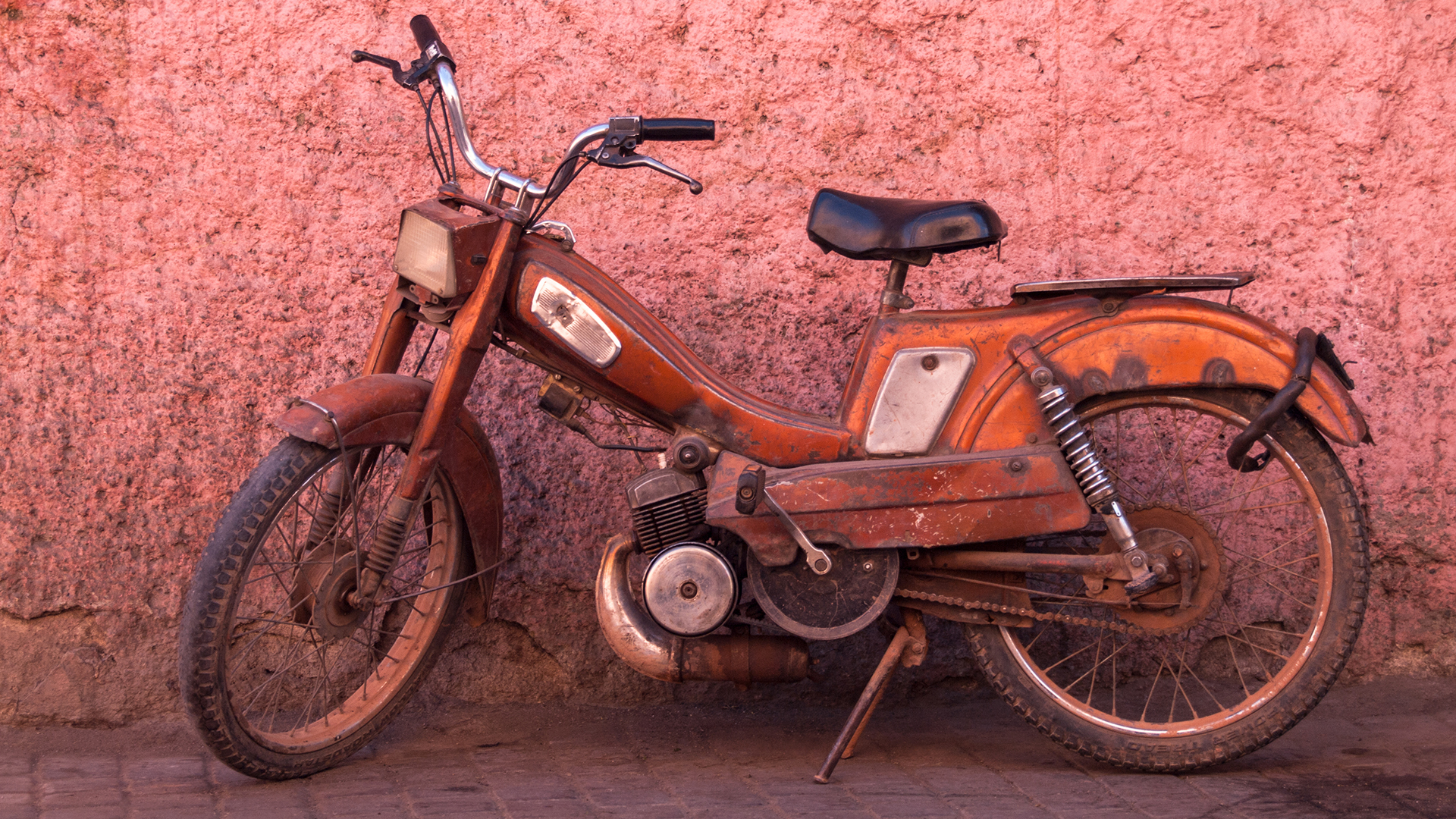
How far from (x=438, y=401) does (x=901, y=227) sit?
115cm

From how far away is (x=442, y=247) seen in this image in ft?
8.82

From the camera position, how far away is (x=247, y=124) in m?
3.38

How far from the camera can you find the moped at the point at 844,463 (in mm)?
2775

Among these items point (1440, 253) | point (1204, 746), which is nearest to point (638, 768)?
point (1204, 746)

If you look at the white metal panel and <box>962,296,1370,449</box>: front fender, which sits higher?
<box>962,296,1370,449</box>: front fender

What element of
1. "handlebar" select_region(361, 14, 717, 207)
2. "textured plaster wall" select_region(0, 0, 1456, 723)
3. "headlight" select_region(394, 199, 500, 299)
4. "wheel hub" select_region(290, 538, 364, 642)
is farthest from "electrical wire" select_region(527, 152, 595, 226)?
"wheel hub" select_region(290, 538, 364, 642)

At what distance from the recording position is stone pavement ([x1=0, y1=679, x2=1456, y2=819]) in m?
2.76

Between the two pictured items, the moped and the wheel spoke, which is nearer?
the moped

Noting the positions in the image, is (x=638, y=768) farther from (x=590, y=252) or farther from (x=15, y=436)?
(x=15, y=436)

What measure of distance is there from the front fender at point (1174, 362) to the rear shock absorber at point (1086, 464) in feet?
0.15

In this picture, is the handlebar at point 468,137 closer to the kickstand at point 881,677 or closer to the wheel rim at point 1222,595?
the kickstand at point 881,677

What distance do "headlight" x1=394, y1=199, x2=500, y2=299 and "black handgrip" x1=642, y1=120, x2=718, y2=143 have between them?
0.40 m

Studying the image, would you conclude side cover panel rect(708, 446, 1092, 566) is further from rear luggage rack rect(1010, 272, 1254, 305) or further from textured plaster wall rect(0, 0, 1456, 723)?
textured plaster wall rect(0, 0, 1456, 723)

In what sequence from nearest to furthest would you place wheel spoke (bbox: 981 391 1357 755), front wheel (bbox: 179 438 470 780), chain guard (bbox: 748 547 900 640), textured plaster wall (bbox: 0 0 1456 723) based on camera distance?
front wheel (bbox: 179 438 470 780)
chain guard (bbox: 748 547 900 640)
textured plaster wall (bbox: 0 0 1456 723)
wheel spoke (bbox: 981 391 1357 755)
